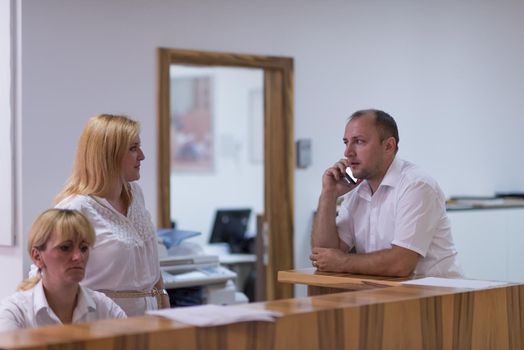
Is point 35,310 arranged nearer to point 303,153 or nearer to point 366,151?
point 366,151

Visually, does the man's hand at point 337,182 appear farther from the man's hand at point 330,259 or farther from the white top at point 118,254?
the white top at point 118,254

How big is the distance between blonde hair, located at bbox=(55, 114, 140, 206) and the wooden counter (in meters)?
1.08

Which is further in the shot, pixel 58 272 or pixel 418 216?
pixel 418 216

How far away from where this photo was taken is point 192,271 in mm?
5316

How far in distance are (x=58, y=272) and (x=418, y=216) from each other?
56.8 inches

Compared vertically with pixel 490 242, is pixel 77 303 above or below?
above

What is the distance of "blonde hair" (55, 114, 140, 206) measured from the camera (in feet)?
11.1

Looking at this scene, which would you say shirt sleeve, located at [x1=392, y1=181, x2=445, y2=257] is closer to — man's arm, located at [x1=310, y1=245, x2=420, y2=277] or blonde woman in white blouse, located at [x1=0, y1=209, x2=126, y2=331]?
man's arm, located at [x1=310, y1=245, x2=420, y2=277]

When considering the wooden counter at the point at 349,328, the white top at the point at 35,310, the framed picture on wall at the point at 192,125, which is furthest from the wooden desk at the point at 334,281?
the framed picture on wall at the point at 192,125

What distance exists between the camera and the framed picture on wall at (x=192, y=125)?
10203mm

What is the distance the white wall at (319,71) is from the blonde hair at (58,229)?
2.30 meters

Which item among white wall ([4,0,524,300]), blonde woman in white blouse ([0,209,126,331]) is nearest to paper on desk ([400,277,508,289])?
blonde woman in white blouse ([0,209,126,331])

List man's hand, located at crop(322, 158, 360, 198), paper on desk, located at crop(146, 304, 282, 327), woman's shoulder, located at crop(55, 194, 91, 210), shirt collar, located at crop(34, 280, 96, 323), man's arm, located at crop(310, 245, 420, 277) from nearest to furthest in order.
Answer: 1. paper on desk, located at crop(146, 304, 282, 327)
2. shirt collar, located at crop(34, 280, 96, 323)
3. woman's shoulder, located at crop(55, 194, 91, 210)
4. man's arm, located at crop(310, 245, 420, 277)
5. man's hand, located at crop(322, 158, 360, 198)

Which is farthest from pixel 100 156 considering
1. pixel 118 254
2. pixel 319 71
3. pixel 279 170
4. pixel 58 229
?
pixel 319 71
